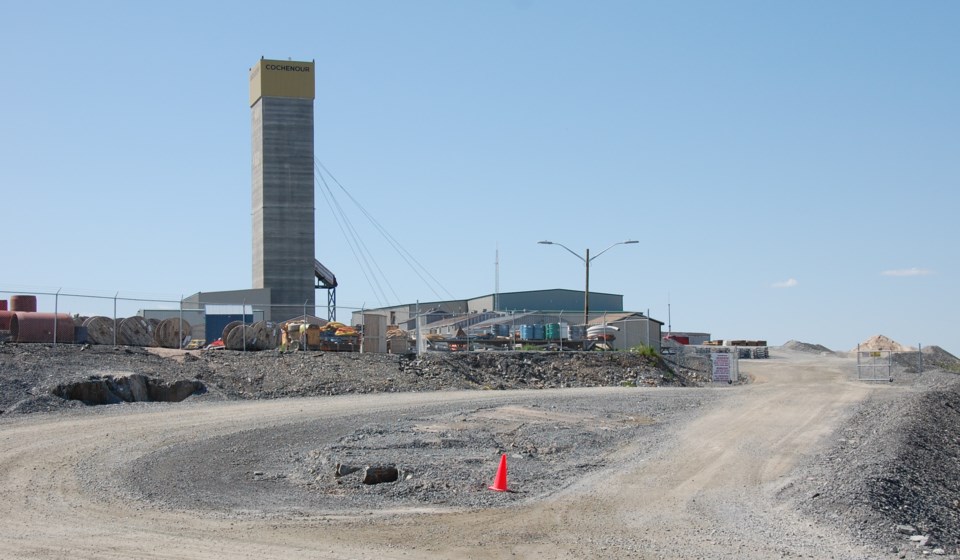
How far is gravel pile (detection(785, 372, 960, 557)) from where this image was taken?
13.4 meters

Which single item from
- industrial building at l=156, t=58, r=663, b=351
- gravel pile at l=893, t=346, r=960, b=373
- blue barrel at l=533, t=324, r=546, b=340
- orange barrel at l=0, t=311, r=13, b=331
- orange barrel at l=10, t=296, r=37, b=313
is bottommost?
gravel pile at l=893, t=346, r=960, b=373

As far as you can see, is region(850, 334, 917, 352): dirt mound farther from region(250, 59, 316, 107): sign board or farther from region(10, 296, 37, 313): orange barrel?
region(10, 296, 37, 313): orange barrel

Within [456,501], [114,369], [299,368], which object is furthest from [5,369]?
[456,501]

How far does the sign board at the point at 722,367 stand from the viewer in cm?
4525

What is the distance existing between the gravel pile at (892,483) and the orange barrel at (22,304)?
105 feet

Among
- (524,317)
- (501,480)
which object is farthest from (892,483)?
(524,317)

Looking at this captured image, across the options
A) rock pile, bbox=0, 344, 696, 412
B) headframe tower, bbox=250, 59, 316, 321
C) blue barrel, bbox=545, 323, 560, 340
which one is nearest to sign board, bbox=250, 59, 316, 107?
headframe tower, bbox=250, 59, 316, 321

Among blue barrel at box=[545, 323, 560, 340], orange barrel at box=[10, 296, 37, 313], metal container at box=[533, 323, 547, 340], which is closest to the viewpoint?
orange barrel at box=[10, 296, 37, 313]

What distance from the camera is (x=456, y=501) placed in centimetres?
1508

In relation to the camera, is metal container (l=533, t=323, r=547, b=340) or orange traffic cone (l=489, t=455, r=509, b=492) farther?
metal container (l=533, t=323, r=547, b=340)

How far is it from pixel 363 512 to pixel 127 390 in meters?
16.9

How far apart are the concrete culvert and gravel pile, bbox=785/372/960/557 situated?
19210mm

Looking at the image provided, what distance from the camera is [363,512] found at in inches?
561

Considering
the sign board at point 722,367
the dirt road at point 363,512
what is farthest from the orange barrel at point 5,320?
the sign board at point 722,367
